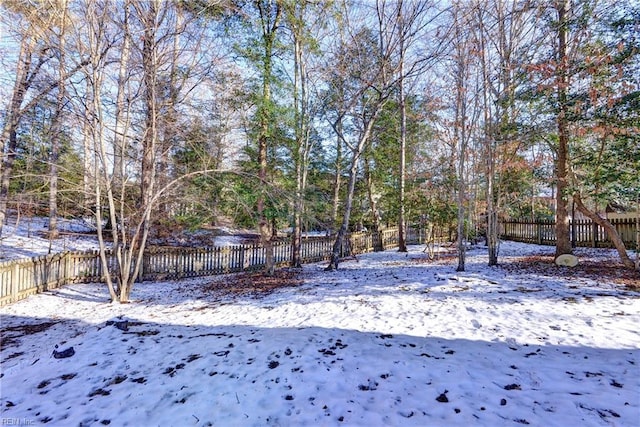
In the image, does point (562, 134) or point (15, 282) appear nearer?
point (15, 282)

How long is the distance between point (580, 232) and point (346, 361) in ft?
47.2

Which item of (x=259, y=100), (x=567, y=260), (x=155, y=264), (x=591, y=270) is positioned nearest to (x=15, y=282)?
(x=155, y=264)

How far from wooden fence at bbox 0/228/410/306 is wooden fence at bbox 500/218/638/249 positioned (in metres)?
9.64

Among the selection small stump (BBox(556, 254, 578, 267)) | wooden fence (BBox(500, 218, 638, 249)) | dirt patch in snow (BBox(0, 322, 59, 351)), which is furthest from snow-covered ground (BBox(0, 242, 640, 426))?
wooden fence (BBox(500, 218, 638, 249))

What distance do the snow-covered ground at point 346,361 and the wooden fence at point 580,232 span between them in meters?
7.94

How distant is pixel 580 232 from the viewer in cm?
1266

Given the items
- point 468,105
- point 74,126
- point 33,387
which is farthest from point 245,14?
point 33,387

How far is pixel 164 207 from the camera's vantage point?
30.9 feet

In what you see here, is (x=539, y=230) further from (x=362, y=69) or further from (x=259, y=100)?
(x=259, y=100)

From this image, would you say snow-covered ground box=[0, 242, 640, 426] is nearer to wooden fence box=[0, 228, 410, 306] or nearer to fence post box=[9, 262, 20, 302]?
fence post box=[9, 262, 20, 302]

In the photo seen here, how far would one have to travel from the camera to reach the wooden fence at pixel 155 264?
23.2 feet

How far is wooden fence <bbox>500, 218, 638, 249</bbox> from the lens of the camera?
11.3 metres

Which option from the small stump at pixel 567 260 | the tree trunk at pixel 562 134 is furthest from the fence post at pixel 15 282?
the small stump at pixel 567 260

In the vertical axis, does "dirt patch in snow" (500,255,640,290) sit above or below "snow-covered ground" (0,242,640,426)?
above
